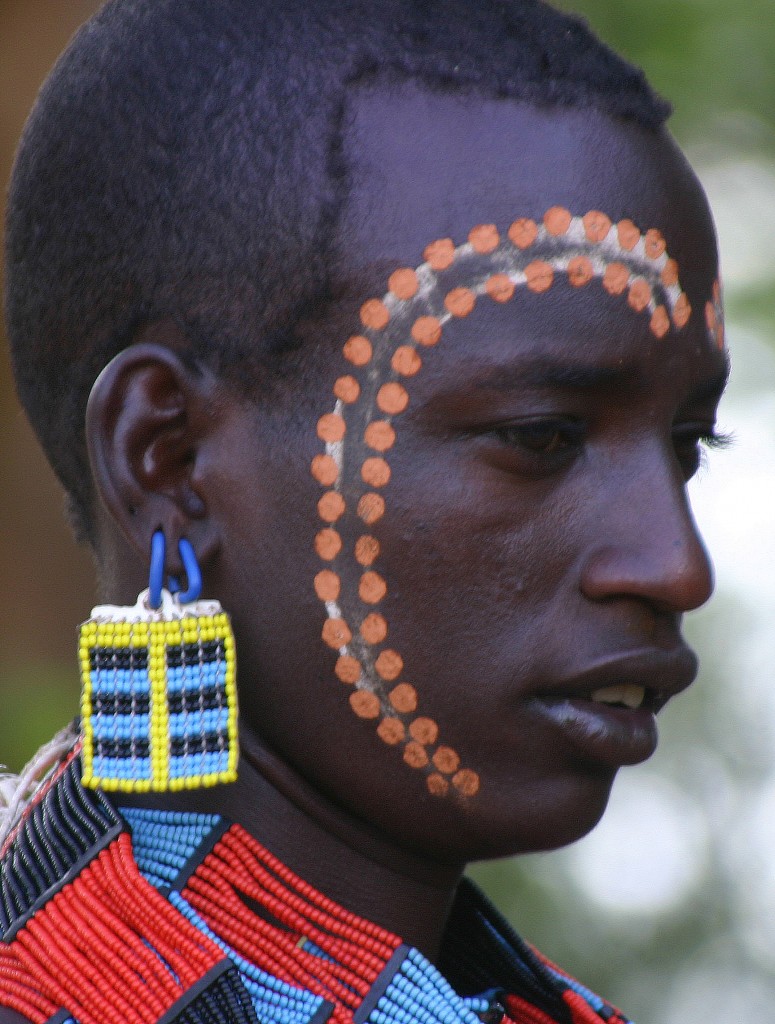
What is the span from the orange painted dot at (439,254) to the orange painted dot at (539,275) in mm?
119

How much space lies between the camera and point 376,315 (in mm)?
2414

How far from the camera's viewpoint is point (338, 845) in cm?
252

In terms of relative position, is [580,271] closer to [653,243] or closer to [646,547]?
[653,243]

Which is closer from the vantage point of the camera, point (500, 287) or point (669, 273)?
point (500, 287)

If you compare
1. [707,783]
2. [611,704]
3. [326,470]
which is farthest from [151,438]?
[707,783]

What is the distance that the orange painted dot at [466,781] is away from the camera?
7.98 ft

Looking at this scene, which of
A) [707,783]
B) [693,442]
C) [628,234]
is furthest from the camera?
[707,783]

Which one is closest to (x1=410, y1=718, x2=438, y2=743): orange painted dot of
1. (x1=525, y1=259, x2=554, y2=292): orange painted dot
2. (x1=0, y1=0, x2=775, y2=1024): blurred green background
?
(x1=525, y1=259, x2=554, y2=292): orange painted dot

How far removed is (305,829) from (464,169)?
106 cm

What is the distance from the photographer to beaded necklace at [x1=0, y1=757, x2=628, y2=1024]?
2250mm

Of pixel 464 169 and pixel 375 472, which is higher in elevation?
pixel 464 169

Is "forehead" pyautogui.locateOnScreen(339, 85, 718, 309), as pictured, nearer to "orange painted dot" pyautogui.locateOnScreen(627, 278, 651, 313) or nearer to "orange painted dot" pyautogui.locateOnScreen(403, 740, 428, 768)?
"orange painted dot" pyautogui.locateOnScreen(627, 278, 651, 313)

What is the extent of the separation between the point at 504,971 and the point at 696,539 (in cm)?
A: 88

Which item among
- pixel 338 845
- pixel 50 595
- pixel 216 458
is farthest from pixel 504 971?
pixel 50 595
